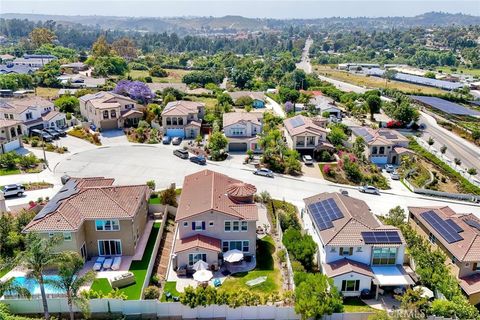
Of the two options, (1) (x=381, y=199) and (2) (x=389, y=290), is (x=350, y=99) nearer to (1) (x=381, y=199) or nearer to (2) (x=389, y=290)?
(1) (x=381, y=199)

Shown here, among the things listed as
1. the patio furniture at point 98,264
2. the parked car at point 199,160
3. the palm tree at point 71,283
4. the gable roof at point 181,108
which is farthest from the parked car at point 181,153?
the palm tree at point 71,283

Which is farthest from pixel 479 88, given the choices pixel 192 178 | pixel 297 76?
pixel 192 178

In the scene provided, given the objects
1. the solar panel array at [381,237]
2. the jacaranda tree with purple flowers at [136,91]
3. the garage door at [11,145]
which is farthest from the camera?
the jacaranda tree with purple flowers at [136,91]

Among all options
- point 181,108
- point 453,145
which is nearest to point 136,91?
point 181,108

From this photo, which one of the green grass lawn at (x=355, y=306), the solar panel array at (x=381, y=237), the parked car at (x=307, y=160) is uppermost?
the solar panel array at (x=381, y=237)

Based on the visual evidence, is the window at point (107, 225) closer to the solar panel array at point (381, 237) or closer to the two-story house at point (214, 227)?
the two-story house at point (214, 227)

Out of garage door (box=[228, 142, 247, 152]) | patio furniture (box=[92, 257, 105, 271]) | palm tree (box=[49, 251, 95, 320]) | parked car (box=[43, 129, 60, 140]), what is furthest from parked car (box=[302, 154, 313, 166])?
palm tree (box=[49, 251, 95, 320])

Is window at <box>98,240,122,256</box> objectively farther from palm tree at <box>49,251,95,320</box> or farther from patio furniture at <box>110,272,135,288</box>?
palm tree at <box>49,251,95,320</box>
